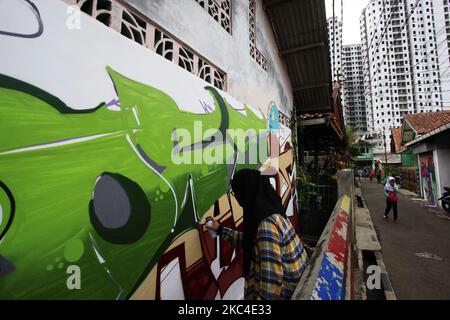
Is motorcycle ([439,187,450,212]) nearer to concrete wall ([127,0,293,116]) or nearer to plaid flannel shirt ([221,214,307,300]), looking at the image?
concrete wall ([127,0,293,116])

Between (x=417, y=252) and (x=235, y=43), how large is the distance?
638 cm

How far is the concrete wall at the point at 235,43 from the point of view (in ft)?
7.25

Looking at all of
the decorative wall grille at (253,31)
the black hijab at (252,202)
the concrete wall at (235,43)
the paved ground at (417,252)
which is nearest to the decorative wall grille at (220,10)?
the concrete wall at (235,43)

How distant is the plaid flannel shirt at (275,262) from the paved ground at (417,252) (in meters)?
3.32

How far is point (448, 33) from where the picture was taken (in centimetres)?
3962

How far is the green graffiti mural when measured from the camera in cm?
108

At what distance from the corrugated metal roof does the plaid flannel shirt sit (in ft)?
15.7

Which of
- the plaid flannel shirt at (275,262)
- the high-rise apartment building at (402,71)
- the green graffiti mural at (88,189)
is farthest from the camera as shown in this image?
the high-rise apartment building at (402,71)

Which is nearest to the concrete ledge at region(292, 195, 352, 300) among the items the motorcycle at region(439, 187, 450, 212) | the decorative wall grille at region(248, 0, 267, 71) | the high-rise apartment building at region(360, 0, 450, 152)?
the decorative wall grille at region(248, 0, 267, 71)

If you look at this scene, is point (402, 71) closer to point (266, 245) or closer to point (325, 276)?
point (325, 276)

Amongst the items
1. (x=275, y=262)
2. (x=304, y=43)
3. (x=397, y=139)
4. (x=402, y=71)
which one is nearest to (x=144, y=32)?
(x=275, y=262)

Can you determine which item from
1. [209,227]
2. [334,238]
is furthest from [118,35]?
[334,238]

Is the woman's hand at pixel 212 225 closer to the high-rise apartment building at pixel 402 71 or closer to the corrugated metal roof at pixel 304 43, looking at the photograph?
the corrugated metal roof at pixel 304 43

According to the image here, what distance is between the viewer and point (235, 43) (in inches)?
138
